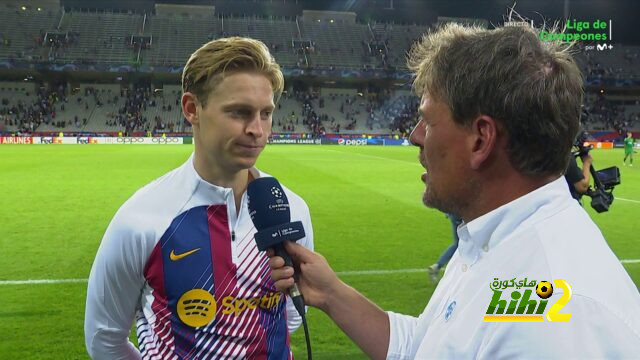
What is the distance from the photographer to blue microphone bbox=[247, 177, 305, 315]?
6.72ft

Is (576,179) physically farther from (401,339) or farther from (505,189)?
(505,189)

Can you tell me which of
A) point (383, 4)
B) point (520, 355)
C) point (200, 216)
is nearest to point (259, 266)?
point (200, 216)

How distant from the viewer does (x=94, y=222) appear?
11086mm

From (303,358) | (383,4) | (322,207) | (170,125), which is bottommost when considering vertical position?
(170,125)

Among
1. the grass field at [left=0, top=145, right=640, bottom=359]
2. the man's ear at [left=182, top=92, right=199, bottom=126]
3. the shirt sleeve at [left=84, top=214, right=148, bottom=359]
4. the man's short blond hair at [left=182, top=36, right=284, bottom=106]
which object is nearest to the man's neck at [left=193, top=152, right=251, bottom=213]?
the man's ear at [left=182, top=92, right=199, bottom=126]

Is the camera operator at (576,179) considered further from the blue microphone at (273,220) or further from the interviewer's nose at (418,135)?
the interviewer's nose at (418,135)

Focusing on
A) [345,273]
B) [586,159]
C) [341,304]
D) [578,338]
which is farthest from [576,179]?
[578,338]

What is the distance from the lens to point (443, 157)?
62.8 inches

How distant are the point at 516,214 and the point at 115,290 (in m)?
1.69

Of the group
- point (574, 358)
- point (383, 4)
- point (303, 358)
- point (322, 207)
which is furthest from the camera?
point (383, 4)

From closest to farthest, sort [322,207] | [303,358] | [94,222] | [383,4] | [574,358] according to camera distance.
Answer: [574,358]
[303,358]
[94,222]
[322,207]
[383,4]

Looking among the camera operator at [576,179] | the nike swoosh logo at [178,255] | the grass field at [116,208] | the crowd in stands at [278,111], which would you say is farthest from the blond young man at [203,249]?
the crowd in stands at [278,111]

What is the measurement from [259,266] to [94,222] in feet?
32.1

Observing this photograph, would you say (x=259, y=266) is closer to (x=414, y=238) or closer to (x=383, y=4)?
(x=414, y=238)
